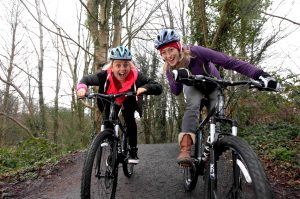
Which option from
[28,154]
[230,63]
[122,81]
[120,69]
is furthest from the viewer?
[28,154]

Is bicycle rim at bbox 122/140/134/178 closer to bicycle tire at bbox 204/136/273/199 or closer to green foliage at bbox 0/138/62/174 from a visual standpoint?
bicycle tire at bbox 204/136/273/199

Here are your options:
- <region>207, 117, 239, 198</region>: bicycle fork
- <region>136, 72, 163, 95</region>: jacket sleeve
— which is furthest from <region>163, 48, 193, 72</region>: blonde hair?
<region>207, 117, 239, 198</region>: bicycle fork

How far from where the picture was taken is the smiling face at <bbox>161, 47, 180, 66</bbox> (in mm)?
3924

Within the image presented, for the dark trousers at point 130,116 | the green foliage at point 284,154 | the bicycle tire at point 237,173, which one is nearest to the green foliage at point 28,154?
the dark trousers at point 130,116

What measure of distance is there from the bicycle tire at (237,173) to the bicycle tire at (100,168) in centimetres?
128

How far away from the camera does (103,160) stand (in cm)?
393

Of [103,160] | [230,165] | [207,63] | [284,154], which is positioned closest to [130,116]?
[103,160]

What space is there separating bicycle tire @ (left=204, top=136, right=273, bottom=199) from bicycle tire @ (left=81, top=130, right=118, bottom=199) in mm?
1278

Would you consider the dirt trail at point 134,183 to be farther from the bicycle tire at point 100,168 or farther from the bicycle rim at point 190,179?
the bicycle tire at point 100,168

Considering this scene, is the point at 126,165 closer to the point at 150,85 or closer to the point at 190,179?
the point at 190,179

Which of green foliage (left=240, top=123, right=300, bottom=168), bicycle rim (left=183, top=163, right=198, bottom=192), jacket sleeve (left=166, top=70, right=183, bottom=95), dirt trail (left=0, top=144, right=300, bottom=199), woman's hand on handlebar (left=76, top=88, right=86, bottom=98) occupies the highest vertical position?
jacket sleeve (left=166, top=70, right=183, bottom=95)

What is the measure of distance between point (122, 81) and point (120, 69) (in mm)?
216

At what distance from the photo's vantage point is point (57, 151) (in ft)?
34.1

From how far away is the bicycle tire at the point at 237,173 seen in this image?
7.58ft
